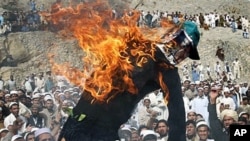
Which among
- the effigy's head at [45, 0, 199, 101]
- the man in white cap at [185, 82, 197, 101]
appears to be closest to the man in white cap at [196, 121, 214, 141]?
the effigy's head at [45, 0, 199, 101]

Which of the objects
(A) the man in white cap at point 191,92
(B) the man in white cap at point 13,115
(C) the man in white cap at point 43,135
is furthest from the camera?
(A) the man in white cap at point 191,92

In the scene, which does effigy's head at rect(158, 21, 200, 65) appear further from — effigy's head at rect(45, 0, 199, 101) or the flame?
the flame

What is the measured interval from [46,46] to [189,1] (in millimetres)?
8624

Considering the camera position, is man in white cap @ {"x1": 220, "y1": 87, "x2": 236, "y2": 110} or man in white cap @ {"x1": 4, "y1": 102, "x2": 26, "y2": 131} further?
man in white cap @ {"x1": 220, "y1": 87, "x2": 236, "y2": 110}

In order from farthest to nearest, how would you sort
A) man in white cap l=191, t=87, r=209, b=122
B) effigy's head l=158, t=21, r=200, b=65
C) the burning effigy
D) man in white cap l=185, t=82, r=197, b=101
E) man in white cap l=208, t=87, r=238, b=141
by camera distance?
man in white cap l=185, t=82, r=197, b=101 < man in white cap l=191, t=87, r=209, b=122 < man in white cap l=208, t=87, r=238, b=141 < effigy's head l=158, t=21, r=200, b=65 < the burning effigy

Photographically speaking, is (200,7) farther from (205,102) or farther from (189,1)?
(205,102)

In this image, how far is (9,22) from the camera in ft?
61.7

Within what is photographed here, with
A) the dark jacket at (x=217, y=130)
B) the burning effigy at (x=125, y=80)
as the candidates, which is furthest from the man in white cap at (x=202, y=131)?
the burning effigy at (x=125, y=80)

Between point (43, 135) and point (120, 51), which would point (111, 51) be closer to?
point (120, 51)

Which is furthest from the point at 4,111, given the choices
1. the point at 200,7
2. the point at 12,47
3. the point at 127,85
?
the point at 200,7

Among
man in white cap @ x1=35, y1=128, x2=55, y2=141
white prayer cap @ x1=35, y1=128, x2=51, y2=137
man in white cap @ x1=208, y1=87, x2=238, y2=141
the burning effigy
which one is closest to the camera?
the burning effigy

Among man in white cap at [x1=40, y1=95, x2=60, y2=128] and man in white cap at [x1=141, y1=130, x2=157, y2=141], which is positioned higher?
man in white cap at [x1=40, y1=95, x2=60, y2=128]

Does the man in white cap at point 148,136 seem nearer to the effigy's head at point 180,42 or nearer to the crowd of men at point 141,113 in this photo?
the crowd of men at point 141,113

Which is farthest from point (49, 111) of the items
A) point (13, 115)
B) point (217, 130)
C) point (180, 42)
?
point (180, 42)
